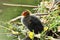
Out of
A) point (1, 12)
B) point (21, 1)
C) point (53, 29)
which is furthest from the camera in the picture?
point (21, 1)

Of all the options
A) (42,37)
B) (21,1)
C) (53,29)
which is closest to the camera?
(42,37)

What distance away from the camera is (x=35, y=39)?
6.77 ft

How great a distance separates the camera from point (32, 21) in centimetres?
211

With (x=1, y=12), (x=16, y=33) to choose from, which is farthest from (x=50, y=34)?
(x=1, y=12)

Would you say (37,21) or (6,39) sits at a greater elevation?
(37,21)

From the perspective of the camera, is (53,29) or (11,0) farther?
(11,0)

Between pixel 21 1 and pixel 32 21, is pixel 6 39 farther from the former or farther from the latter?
pixel 21 1

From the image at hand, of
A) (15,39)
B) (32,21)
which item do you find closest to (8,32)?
(15,39)

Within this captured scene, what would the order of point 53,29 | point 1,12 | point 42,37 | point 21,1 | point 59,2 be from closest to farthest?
1. point 42,37
2. point 53,29
3. point 59,2
4. point 1,12
5. point 21,1

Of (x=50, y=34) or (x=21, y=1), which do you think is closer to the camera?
(x=50, y=34)

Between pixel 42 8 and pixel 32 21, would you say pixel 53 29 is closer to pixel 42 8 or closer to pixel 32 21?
pixel 32 21

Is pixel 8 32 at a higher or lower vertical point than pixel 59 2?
lower

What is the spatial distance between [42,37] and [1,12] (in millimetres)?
1776

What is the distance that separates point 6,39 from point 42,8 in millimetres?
430
